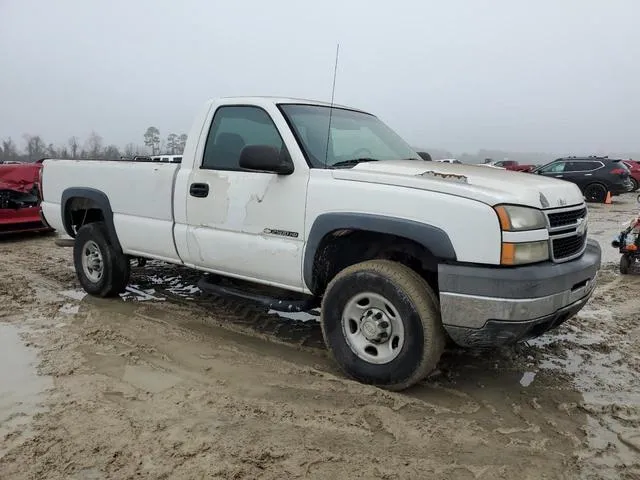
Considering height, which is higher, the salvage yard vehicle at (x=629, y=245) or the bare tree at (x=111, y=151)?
the bare tree at (x=111, y=151)

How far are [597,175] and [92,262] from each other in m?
18.9

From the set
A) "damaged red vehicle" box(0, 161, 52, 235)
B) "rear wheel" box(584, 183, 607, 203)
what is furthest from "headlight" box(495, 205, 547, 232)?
"rear wheel" box(584, 183, 607, 203)

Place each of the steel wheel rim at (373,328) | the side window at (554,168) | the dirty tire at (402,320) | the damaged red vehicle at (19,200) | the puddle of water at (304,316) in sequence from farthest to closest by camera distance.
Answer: the side window at (554,168) → the damaged red vehicle at (19,200) → the puddle of water at (304,316) → the steel wheel rim at (373,328) → the dirty tire at (402,320)

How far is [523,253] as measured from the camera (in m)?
3.15

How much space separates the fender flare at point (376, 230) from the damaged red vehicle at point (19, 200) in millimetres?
7010

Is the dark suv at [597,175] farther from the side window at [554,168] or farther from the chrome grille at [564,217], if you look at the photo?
the chrome grille at [564,217]

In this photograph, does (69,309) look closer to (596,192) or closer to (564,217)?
(564,217)

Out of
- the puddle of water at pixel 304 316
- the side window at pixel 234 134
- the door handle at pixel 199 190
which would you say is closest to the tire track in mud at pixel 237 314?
the puddle of water at pixel 304 316

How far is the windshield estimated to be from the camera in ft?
13.5

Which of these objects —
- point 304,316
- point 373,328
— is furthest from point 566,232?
Result: point 304,316

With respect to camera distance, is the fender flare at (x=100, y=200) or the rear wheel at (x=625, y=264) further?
the rear wheel at (x=625, y=264)

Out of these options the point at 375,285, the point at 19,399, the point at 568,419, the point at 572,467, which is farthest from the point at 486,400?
the point at 19,399

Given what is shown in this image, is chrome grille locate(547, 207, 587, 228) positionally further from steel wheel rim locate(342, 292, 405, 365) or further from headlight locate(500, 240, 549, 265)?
steel wheel rim locate(342, 292, 405, 365)

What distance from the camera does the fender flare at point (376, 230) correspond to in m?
3.24
